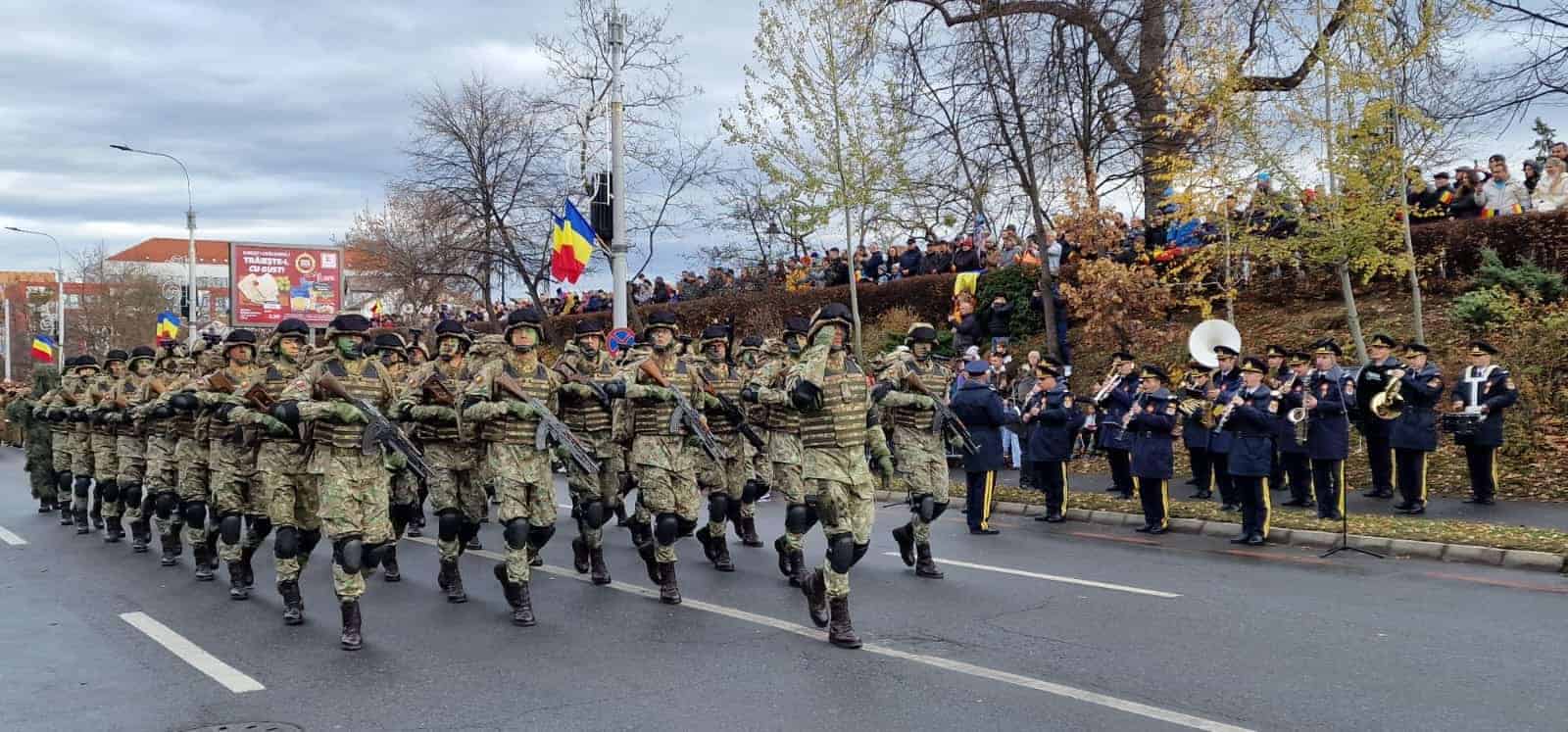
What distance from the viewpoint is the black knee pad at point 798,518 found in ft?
26.7

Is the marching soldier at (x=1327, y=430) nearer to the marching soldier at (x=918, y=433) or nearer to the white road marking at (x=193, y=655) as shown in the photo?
the marching soldier at (x=918, y=433)

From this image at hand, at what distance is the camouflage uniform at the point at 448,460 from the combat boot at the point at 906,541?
338 centimetres

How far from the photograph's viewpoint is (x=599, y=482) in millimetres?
10133

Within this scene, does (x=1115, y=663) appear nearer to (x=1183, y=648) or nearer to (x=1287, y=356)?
(x=1183, y=648)

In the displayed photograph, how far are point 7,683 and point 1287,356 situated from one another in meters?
12.1

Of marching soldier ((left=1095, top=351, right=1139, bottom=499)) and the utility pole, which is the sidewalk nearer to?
marching soldier ((left=1095, top=351, right=1139, bottom=499))

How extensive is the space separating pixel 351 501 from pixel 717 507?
3395 mm

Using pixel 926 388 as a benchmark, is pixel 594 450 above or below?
below

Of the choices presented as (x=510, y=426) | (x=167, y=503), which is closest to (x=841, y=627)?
(x=510, y=426)

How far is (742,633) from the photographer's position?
7.60 meters

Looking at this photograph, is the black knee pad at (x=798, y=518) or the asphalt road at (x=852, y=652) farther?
the black knee pad at (x=798, y=518)

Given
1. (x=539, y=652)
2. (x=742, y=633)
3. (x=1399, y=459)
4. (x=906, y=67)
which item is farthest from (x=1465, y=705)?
(x=906, y=67)

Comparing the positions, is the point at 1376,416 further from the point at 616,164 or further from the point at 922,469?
the point at 616,164

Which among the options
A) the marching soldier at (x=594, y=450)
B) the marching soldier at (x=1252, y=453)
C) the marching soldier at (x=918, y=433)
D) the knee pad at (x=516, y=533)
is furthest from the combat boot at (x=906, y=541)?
the marching soldier at (x=1252, y=453)
